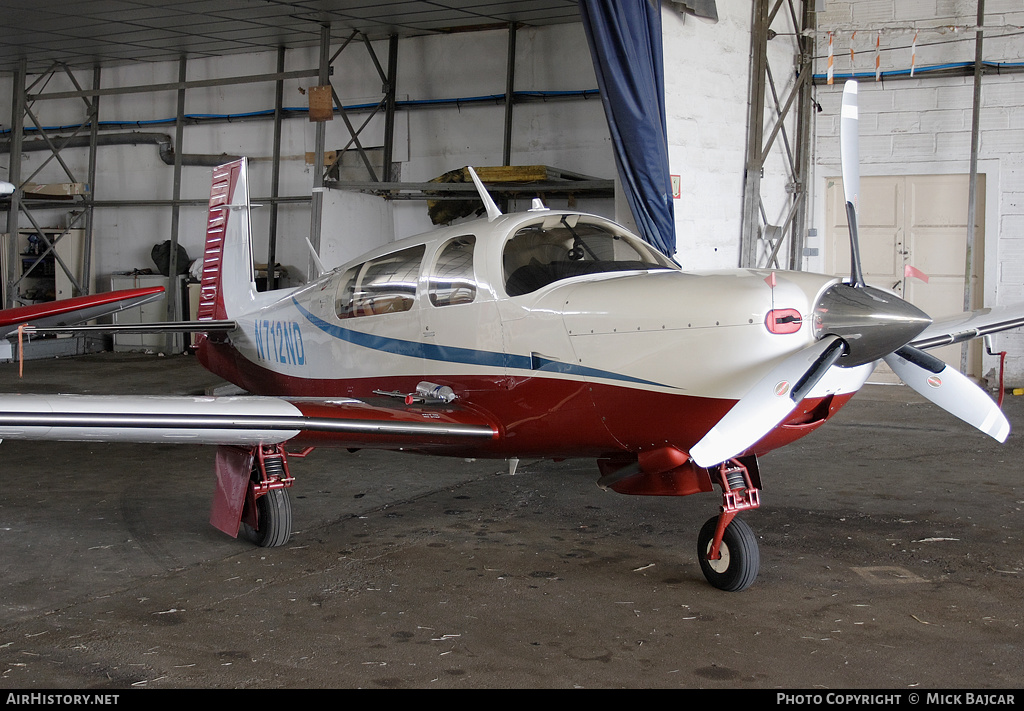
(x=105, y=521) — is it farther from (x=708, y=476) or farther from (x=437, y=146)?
(x=437, y=146)

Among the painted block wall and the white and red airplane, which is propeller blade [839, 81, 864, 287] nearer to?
the white and red airplane

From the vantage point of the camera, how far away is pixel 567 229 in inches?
189

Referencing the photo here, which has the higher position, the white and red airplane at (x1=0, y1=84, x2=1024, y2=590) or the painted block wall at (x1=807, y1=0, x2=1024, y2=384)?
the painted block wall at (x1=807, y1=0, x2=1024, y2=384)

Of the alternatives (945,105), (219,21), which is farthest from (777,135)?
(219,21)

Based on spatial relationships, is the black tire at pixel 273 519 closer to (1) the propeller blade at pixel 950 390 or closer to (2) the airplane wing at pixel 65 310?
(2) the airplane wing at pixel 65 310

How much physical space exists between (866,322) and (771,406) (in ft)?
1.62

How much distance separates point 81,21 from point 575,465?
401 inches

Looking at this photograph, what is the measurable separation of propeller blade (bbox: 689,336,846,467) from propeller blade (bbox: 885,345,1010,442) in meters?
0.74

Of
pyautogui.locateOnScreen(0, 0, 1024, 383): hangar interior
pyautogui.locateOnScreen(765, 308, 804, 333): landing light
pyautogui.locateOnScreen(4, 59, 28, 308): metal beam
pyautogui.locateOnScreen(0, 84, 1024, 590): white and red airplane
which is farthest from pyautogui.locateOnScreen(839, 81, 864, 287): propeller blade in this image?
pyautogui.locateOnScreen(4, 59, 28, 308): metal beam

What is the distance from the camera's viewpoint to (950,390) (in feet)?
13.4

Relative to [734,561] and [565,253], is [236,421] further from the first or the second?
[734,561]

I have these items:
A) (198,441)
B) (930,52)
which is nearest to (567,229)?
(198,441)

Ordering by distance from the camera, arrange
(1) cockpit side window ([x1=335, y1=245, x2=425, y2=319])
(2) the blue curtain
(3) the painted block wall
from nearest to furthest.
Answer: (1) cockpit side window ([x1=335, y1=245, x2=425, y2=319]) < (2) the blue curtain < (3) the painted block wall

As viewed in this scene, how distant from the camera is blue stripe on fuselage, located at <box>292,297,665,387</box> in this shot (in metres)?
4.15
